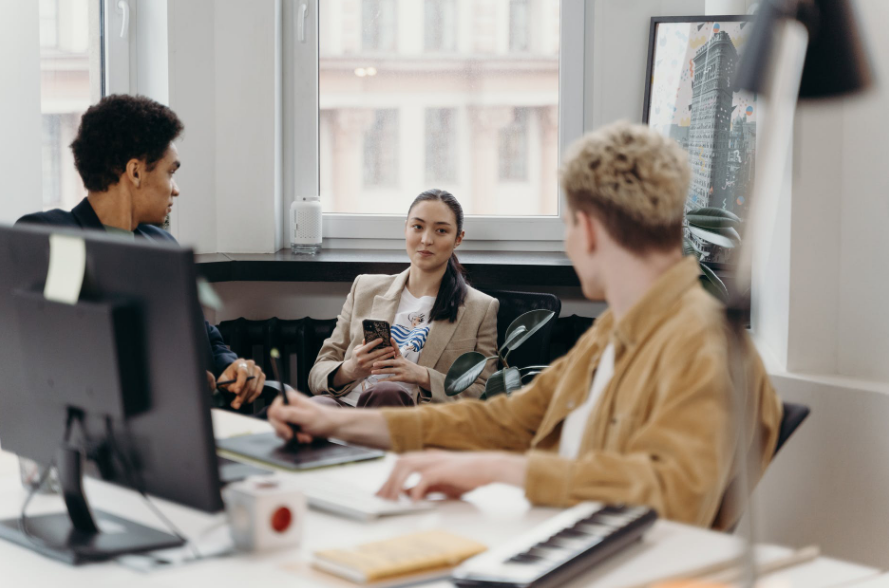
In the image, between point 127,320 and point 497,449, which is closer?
point 127,320

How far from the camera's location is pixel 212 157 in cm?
328

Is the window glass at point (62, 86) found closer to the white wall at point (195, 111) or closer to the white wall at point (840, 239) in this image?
the white wall at point (195, 111)

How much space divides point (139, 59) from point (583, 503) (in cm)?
273

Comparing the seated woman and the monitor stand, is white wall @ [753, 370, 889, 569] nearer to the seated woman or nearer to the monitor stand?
the seated woman

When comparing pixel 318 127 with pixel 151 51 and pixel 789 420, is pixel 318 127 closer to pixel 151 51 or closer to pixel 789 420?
pixel 151 51

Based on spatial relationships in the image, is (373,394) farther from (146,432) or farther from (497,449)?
(146,432)

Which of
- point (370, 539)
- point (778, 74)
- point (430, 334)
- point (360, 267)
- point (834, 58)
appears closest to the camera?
point (778, 74)

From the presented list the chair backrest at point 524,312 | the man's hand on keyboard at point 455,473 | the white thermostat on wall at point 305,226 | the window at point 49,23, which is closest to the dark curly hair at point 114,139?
the window at point 49,23

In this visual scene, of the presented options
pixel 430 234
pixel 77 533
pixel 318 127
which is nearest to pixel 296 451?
pixel 77 533

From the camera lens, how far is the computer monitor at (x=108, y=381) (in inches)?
38.4

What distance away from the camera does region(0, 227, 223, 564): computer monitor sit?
38.4 inches

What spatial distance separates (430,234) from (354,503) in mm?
1723

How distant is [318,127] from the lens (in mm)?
3439

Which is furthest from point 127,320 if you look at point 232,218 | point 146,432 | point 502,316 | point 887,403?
point 232,218
